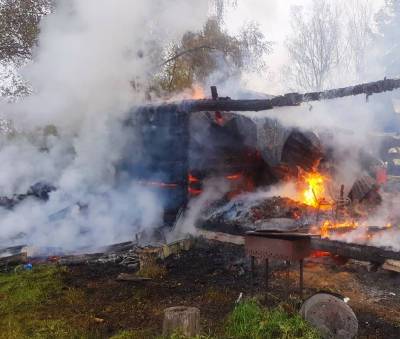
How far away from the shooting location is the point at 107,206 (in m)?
14.5

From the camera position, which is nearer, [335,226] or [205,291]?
[205,291]

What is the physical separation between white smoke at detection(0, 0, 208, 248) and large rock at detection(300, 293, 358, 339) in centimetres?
872

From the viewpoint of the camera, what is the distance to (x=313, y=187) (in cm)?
1468

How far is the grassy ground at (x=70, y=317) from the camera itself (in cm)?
576

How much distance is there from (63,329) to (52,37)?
11.2 meters

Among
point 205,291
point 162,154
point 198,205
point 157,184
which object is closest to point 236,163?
point 198,205

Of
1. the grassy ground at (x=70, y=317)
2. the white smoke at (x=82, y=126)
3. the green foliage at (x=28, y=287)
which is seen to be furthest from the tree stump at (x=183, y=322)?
the white smoke at (x=82, y=126)

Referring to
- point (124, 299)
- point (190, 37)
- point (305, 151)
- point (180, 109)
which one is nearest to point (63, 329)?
point (124, 299)

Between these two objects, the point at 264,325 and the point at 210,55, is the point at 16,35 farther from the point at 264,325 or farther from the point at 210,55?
the point at 264,325

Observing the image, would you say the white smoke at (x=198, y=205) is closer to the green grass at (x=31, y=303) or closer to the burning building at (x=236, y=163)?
the burning building at (x=236, y=163)

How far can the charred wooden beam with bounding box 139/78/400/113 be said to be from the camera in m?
9.46

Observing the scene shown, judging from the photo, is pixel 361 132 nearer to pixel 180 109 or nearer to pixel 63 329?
pixel 180 109

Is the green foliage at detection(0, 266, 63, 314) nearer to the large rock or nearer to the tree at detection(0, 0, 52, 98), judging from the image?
the large rock

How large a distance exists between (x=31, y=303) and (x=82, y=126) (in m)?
8.60
